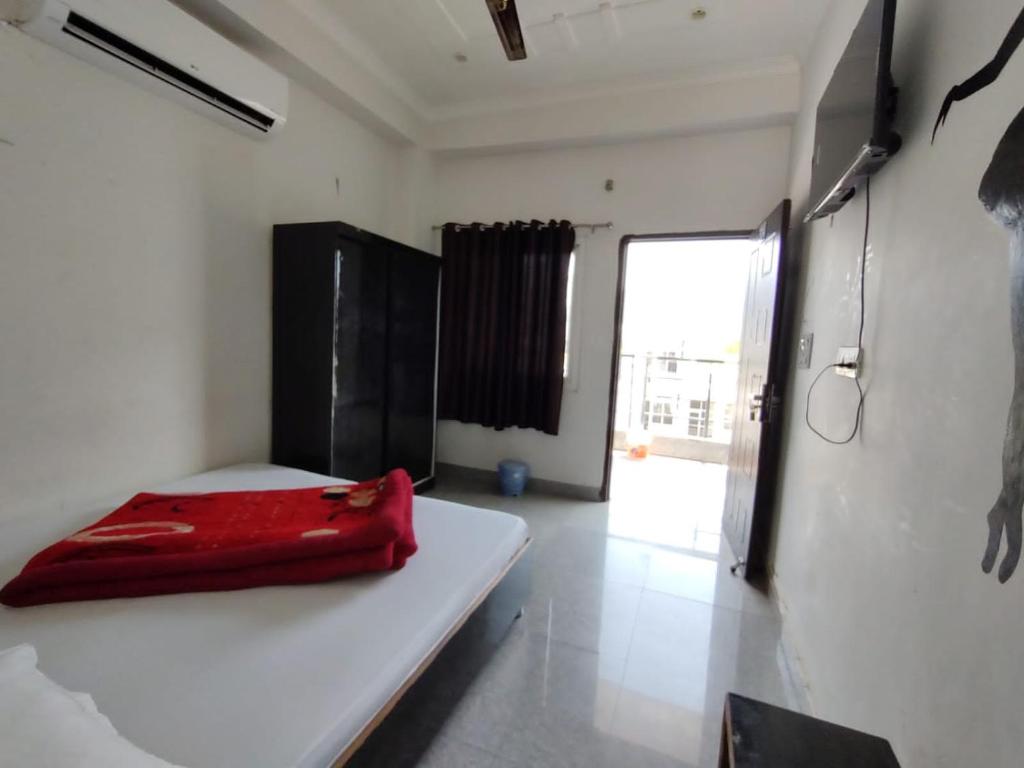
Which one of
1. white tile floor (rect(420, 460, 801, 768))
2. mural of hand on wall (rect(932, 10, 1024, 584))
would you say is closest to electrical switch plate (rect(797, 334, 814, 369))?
white tile floor (rect(420, 460, 801, 768))

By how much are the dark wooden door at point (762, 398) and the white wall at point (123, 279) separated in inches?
110

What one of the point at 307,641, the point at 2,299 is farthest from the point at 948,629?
the point at 2,299

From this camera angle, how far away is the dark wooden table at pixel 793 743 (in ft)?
2.69

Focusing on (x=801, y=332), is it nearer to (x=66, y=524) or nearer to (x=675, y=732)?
(x=675, y=732)

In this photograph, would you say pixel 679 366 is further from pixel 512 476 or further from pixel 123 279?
pixel 123 279

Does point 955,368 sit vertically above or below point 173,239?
below

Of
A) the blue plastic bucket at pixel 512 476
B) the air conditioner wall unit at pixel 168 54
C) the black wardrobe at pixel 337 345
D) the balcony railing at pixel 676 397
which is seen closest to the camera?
the air conditioner wall unit at pixel 168 54

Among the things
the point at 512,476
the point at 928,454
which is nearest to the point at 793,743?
the point at 928,454

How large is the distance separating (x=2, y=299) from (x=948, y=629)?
285cm

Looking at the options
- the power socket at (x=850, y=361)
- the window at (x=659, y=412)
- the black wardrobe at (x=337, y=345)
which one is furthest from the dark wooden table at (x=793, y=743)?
the window at (x=659, y=412)

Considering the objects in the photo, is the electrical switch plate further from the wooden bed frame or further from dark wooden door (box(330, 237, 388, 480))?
dark wooden door (box(330, 237, 388, 480))

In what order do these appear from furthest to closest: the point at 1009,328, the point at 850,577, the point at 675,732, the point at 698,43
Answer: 1. the point at 698,43
2. the point at 675,732
3. the point at 850,577
4. the point at 1009,328

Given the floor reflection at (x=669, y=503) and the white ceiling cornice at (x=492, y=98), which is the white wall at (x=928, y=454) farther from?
the white ceiling cornice at (x=492, y=98)

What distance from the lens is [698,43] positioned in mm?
2533
